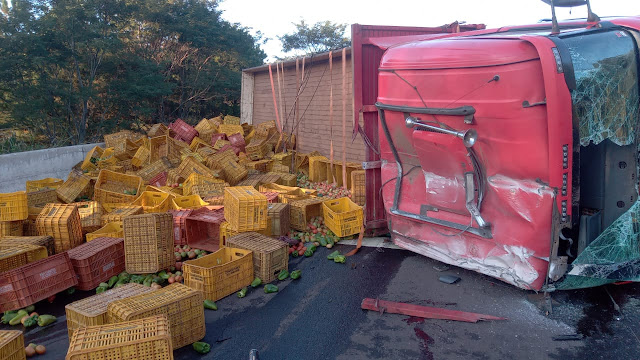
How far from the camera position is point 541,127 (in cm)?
412

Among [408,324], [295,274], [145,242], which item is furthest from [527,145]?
[145,242]

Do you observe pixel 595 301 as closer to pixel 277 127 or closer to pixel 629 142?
pixel 629 142

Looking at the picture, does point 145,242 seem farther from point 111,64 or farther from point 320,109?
point 111,64

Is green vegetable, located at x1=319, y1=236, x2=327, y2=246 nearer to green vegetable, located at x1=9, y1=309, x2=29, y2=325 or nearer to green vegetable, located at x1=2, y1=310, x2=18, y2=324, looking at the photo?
green vegetable, located at x1=9, y1=309, x2=29, y2=325

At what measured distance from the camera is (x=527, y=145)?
167 inches

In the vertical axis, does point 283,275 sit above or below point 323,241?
below

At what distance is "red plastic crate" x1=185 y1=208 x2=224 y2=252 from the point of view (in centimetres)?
701

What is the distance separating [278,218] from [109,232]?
260cm

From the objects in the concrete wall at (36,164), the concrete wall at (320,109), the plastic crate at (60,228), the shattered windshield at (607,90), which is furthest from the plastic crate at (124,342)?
the concrete wall at (36,164)

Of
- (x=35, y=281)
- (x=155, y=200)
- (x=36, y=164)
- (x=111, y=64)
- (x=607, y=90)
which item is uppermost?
(x=111, y=64)

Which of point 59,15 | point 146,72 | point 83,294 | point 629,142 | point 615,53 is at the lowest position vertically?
point 83,294

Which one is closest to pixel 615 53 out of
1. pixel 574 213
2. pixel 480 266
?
pixel 574 213

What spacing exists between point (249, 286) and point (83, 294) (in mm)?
2129

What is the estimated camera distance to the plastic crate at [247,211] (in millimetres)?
6359
